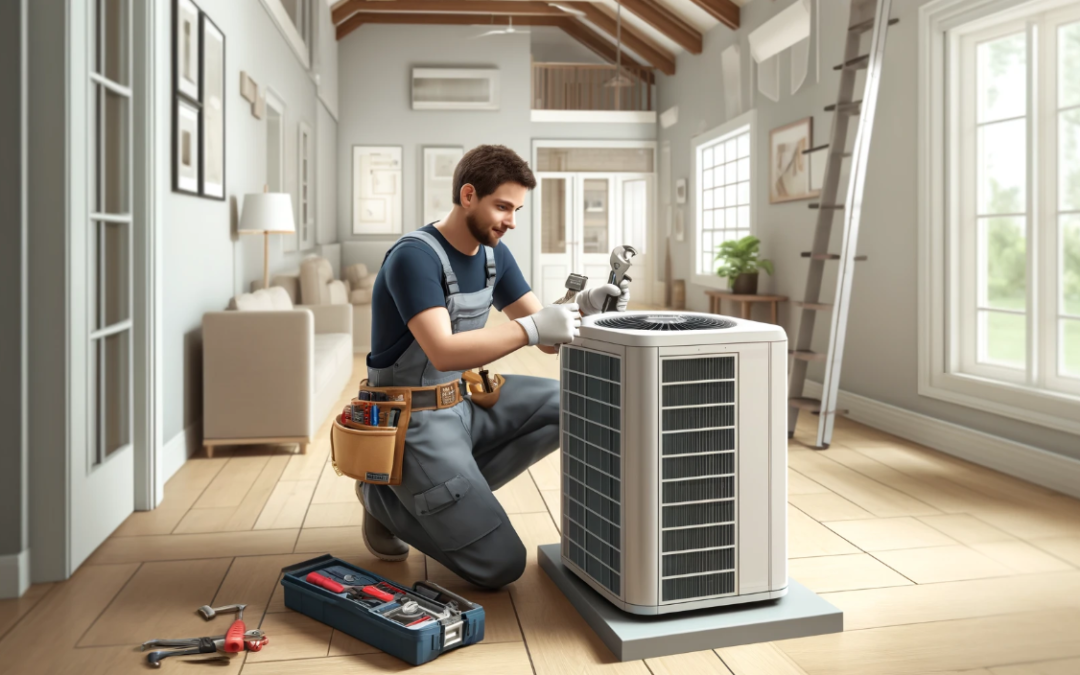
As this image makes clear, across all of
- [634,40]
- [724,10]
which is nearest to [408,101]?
[634,40]

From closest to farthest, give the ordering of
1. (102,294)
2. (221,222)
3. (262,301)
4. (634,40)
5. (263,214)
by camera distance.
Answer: (102,294) < (262,301) < (221,222) < (263,214) < (634,40)

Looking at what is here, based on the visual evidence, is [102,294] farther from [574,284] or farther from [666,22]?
[666,22]

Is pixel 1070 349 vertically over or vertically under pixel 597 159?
under

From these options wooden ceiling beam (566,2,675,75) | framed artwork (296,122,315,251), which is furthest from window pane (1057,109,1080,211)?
wooden ceiling beam (566,2,675,75)

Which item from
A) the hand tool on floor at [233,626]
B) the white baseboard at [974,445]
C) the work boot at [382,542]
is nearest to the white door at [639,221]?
the white baseboard at [974,445]

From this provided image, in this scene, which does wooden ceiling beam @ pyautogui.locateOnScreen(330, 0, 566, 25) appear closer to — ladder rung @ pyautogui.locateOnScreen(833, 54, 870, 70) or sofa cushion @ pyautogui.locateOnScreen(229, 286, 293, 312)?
sofa cushion @ pyautogui.locateOnScreen(229, 286, 293, 312)

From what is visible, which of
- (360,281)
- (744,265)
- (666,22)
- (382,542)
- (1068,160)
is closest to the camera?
(382,542)

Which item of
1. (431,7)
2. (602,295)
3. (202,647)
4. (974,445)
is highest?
(431,7)

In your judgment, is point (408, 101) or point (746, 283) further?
point (408, 101)

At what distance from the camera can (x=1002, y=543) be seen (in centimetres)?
273

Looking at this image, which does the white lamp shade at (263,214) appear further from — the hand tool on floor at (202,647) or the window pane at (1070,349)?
the window pane at (1070,349)

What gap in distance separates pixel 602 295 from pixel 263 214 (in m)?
3.07

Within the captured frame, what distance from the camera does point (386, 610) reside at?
6.59ft

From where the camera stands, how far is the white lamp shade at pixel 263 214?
486 cm
